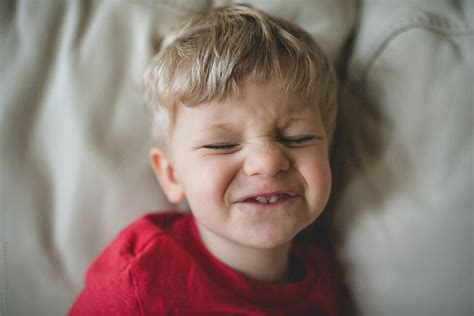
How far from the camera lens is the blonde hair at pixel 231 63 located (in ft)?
2.16

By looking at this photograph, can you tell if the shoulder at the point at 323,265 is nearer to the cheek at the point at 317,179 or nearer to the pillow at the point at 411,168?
the pillow at the point at 411,168

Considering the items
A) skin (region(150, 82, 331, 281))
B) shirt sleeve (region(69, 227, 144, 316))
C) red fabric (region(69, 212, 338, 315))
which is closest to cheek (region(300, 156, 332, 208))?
skin (region(150, 82, 331, 281))

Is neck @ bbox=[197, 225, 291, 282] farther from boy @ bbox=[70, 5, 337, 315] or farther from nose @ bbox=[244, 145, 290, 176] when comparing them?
nose @ bbox=[244, 145, 290, 176]

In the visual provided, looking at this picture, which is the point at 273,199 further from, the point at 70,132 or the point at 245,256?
the point at 70,132

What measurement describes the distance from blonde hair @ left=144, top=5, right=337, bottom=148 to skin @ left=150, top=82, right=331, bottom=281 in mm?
23

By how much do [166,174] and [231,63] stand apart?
280 mm

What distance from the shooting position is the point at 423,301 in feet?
2.25

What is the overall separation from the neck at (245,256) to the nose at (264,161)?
21 cm

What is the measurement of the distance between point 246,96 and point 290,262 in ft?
1.45

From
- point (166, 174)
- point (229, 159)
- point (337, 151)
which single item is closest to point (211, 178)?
point (229, 159)

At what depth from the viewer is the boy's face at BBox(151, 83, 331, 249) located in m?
0.65

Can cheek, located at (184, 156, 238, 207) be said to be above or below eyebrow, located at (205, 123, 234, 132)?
below

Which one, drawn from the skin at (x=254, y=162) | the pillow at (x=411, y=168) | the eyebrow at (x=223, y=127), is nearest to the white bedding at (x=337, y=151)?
the pillow at (x=411, y=168)

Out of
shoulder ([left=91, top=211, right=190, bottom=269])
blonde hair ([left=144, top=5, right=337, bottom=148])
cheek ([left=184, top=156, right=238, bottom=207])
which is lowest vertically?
shoulder ([left=91, top=211, right=190, bottom=269])
